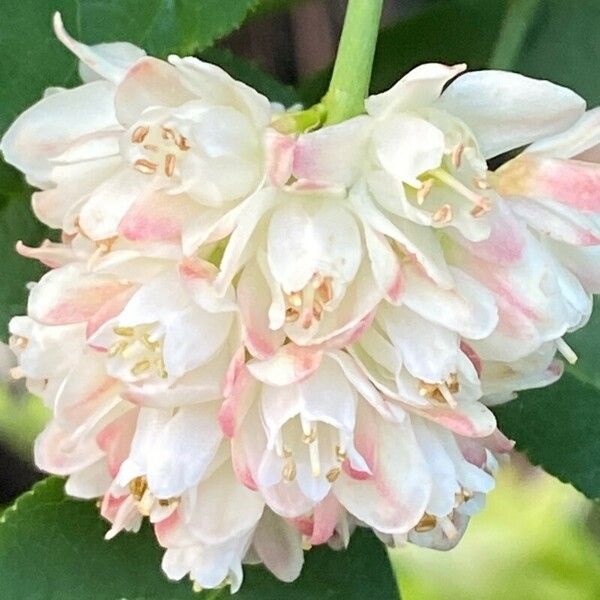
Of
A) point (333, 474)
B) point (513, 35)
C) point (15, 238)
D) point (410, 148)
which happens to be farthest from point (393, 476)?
point (513, 35)

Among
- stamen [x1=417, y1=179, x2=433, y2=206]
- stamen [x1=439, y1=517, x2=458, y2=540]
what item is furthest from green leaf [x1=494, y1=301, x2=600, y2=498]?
stamen [x1=417, y1=179, x2=433, y2=206]

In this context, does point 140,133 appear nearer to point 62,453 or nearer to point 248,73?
point 62,453

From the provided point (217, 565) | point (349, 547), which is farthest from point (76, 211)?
point (349, 547)

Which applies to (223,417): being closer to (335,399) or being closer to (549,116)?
(335,399)

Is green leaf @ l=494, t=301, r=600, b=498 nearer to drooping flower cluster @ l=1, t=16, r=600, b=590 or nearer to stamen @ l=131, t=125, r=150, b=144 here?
drooping flower cluster @ l=1, t=16, r=600, b=590

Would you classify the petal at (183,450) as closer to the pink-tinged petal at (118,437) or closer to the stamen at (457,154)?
the pink-tinged petal at (118,437)

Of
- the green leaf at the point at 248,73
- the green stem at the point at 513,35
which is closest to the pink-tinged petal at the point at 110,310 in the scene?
the green leaf at the point at 248,73
